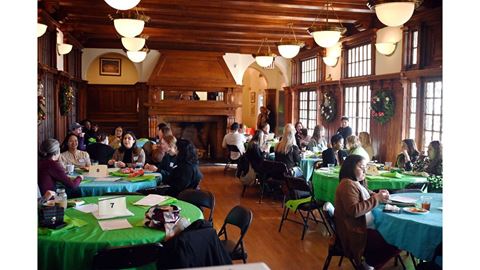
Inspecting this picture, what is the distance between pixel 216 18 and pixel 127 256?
705 cm

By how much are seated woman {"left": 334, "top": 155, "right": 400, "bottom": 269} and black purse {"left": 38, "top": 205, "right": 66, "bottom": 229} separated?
7.60 ft

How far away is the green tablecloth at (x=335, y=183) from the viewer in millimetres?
5637

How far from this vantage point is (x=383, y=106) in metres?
8.56

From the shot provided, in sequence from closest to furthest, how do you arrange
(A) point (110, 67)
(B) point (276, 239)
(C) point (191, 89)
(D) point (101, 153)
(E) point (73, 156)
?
(B) point (276, 239)
(E) point (73, 156)
(D) point (101, 153)
(C) point (191, 89)
(A) point (110, 67)

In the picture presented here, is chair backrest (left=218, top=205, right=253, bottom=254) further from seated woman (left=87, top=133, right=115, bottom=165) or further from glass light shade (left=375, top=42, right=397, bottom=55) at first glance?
glass light shade (left=375, top=42, right=397, bottom=55)

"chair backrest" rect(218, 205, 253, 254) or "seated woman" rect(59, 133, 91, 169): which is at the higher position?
"seated woman" rect(59, 133, 91, 169)

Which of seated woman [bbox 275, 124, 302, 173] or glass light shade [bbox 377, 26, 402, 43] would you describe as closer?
seated woman [bbox 275, 124, 302, 173]

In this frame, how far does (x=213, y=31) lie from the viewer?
10.8 meters

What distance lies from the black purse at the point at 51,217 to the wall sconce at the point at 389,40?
21.7 ft

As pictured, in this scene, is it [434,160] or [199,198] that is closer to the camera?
[199,198]

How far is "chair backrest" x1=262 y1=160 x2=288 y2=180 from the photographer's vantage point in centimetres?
747

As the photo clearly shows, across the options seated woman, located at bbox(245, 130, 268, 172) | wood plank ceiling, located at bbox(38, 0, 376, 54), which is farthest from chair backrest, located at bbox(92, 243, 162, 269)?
wood plank ceiling, located at bbox(38, 0, 376, 54)

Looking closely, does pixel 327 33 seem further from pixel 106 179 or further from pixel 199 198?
pixel 106 179

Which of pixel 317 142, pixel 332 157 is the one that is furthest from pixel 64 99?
pixel 332 157
